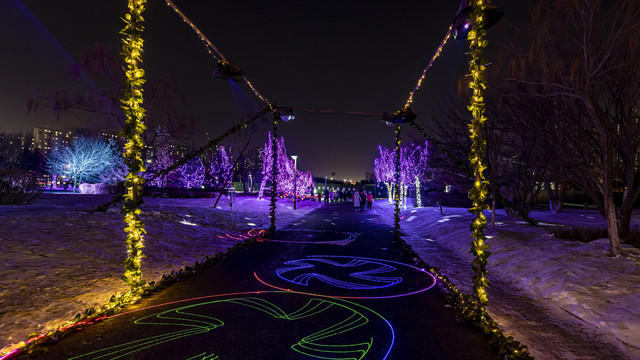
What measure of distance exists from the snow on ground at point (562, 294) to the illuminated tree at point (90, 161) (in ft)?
143

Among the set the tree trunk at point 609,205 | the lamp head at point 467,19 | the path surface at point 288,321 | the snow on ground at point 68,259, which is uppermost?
the lamp head at point 467,19

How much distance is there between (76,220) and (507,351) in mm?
12001

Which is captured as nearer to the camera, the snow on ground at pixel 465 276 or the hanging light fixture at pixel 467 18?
the snow on ground at pixel 465 276

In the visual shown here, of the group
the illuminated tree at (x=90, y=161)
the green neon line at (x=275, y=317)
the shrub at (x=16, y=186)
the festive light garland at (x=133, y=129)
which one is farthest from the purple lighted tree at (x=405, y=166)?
the illuminated tree at (x=90, y=161)

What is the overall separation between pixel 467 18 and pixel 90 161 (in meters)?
48.4

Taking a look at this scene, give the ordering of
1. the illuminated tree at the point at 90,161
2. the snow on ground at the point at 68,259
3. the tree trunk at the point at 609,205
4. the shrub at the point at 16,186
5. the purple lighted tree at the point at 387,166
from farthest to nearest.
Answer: the purple lighted tree at the point at 387,166, the illuminated tree at the point at 90,161, the shrub at the point at 16,186, the tree trunk at the point at 609,205, the snow on ground at the point at 68,259

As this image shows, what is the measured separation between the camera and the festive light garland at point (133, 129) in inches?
211

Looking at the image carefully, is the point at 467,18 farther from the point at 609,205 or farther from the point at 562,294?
the point at 609,205

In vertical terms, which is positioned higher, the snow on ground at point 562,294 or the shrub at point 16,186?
the shrub at point 16,186

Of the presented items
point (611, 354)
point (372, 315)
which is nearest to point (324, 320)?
point (372, 315)

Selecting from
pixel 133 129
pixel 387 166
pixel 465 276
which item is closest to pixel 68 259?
pixel 133 129

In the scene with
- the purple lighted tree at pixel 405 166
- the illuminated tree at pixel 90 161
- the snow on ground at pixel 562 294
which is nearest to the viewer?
the snow on ground at pixel 562 294

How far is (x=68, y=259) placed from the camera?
6.98m

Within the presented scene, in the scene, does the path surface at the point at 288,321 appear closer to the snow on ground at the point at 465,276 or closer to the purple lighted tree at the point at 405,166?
the snow on ground at the point at 465,276
